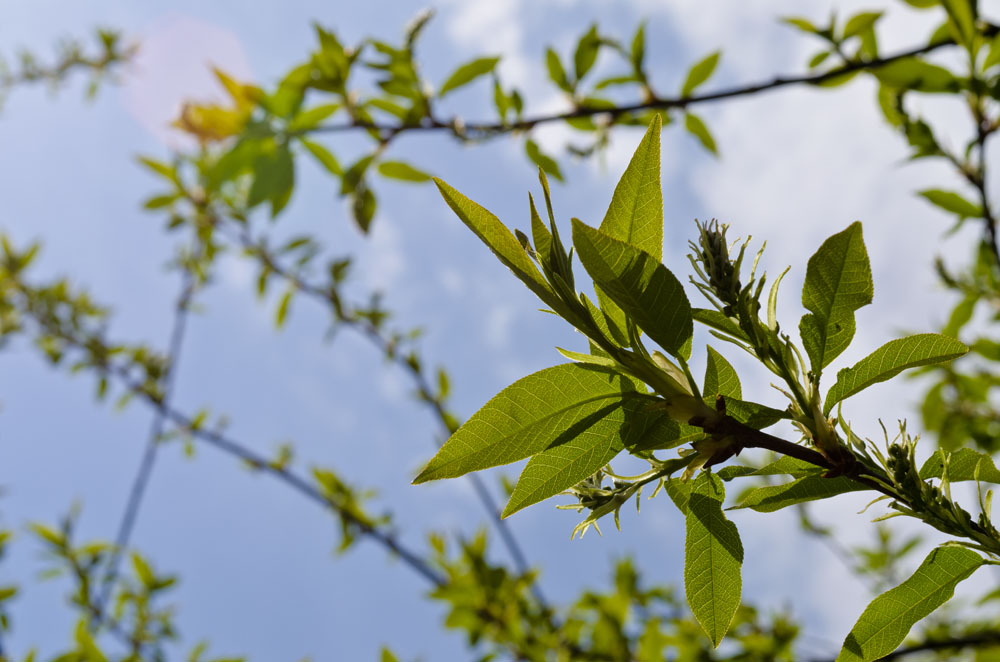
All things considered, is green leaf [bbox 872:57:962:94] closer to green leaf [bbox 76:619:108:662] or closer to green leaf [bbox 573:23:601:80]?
green leaf [bbox 573:23:601:80]

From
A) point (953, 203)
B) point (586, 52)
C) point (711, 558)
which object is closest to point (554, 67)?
point (586, 52)

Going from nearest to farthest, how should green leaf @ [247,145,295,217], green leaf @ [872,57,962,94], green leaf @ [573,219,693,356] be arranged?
green leaf @ [573,219,693,356] < green leaf @ [247,145,295,217] < green leaf @ [872,57,962,94]

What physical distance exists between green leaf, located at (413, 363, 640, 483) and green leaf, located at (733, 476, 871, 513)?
0.15 meters

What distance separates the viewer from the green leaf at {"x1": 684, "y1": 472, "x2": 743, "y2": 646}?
60 centimetres

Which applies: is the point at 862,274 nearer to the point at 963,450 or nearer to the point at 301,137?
the point at 963,450

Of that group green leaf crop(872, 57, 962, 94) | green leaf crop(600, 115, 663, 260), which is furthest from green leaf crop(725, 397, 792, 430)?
green leaf crop(872, 57, 962, 94)

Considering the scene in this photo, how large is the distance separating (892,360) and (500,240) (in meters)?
0.33

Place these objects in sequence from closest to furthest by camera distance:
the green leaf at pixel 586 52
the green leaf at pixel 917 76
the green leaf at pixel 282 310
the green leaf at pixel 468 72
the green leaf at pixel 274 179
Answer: the green leaf at pixel 274 179
the green leaf at pixel 917 76
the green leaf at pixel 468 72
the green leaf at pixel 586 52
the green leaf at pixel 282 310

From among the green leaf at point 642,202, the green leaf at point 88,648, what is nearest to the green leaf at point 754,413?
the green leaf at point 642,202

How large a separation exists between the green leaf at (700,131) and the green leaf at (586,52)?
30 cm

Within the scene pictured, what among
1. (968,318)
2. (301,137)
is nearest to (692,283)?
(301,137)

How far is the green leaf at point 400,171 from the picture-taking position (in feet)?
5.65

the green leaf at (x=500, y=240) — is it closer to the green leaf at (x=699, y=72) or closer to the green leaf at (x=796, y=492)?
the green leaf at (x=796, y=492)

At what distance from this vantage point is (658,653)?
1.58 m
